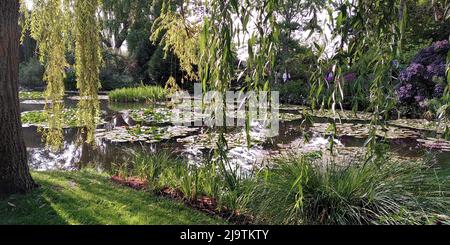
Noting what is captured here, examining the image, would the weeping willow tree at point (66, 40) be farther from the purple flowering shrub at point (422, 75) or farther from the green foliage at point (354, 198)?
the purple flowering shrub at point (422, 75)

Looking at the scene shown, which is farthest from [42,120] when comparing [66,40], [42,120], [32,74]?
[32,74]

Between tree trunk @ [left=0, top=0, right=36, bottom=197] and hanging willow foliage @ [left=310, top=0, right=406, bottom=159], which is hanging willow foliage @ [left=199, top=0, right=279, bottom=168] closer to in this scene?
hanging willow foliage @ [left=310, top=0, right=406, bottom=159]

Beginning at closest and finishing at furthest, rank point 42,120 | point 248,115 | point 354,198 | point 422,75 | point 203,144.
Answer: point 248,115 < point 354,198 < point 203,144 < point 42,120 < point 422,75

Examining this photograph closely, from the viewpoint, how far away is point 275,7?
4.26ft

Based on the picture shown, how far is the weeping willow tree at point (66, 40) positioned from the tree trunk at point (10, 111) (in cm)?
30

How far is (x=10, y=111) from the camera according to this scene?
311 centimetres

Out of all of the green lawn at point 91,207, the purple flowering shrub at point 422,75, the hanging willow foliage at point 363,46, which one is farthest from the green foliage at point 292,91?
the hanging willow foliage at point 363,46

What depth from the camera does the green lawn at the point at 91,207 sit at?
2.83m

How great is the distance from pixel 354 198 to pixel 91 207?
216 cm

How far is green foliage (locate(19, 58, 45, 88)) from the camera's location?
771 inches

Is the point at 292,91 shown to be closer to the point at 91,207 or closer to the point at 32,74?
the point at 91,207
